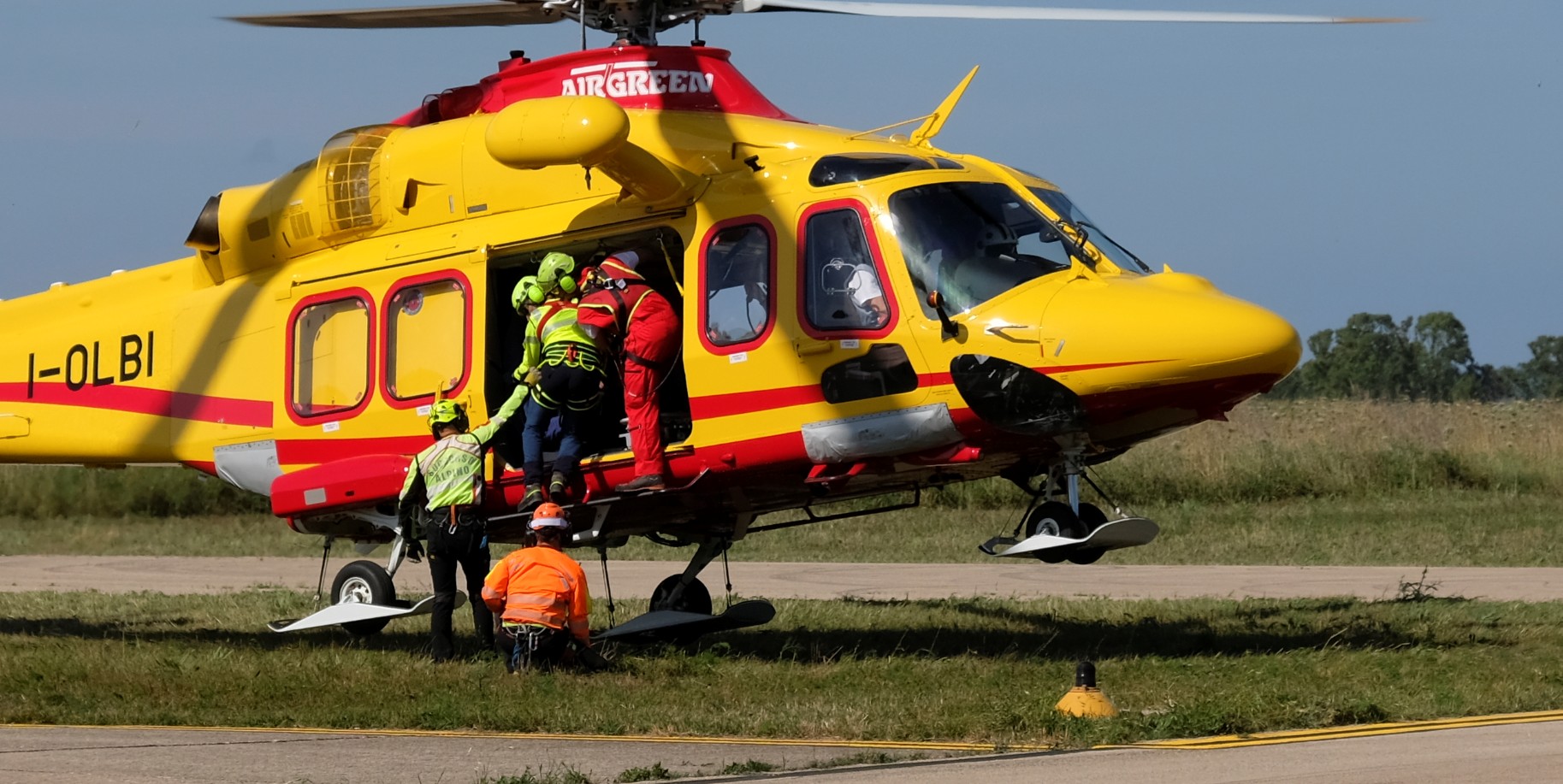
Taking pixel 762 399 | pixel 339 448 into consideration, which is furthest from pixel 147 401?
pixel 762 399

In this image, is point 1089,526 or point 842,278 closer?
point 1089,526

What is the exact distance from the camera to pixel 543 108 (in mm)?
12836

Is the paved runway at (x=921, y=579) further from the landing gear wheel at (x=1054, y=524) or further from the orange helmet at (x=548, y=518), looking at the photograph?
the orange helmet at (x=548, y=518)

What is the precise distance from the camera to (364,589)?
14.6 metres

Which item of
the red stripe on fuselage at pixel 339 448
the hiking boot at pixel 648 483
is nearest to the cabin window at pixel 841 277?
the hiking boot at pixel 648 483

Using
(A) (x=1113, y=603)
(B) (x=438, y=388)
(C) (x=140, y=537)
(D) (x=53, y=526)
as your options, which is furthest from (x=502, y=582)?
(D) (x=53, y=526)

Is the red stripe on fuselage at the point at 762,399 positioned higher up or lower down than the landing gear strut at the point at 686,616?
higher up

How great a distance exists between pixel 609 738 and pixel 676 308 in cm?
524

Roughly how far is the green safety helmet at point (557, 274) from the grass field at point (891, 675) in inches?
100

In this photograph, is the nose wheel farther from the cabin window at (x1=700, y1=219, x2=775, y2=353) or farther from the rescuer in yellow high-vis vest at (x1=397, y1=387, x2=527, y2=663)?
the rescuer in yellow high-vis vest at (x1=397, y1=387, x2=527, y2=663)

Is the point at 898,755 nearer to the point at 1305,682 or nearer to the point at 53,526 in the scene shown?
the point at 1305,682

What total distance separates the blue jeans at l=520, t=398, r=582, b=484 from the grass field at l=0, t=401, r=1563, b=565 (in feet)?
33.3

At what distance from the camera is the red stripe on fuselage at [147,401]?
1529cm

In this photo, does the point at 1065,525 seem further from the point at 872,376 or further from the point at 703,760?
the point at 703,760
